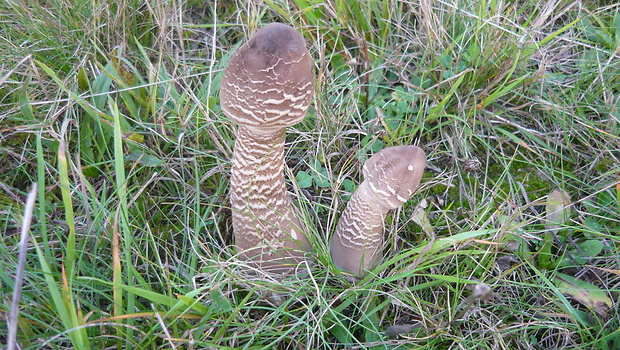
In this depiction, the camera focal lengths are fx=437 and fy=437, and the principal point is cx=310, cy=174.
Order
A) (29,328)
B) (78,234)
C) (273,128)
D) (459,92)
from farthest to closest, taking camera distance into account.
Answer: (459,92) < (78,234) < (273,128) < (29,328)

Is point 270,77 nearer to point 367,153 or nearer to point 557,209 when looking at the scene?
point 367,153

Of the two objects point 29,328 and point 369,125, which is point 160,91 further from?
point 29,328

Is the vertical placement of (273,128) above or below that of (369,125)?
above

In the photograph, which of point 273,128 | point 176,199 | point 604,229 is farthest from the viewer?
point 176,199

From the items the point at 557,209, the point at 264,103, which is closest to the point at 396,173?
the point at 264,103

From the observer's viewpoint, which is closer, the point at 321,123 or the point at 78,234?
the point at 78,234

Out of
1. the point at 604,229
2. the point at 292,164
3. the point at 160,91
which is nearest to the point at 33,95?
the point at 160,91

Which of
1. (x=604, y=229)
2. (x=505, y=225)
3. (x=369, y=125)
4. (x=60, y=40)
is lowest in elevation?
(x=604, y=229)

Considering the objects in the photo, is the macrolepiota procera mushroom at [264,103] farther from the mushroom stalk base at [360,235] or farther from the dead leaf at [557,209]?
the dead leaf at [557,209]

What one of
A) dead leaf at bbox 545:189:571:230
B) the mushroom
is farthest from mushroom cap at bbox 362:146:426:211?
dead leaf at bbox 545:189:571:230
